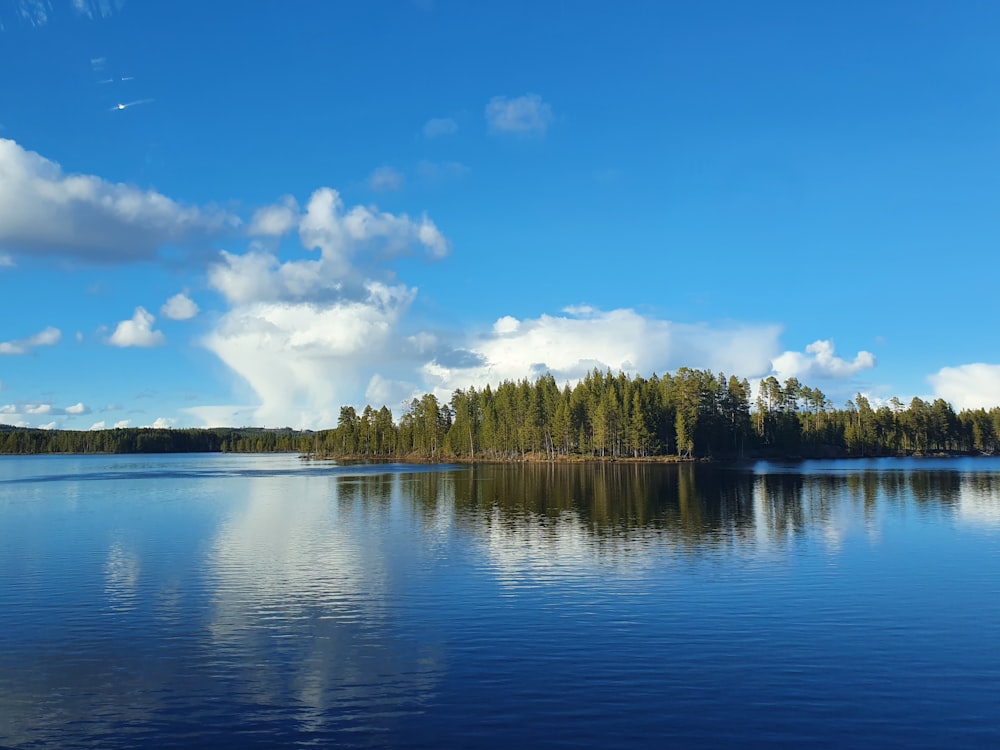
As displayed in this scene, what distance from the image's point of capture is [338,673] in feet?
74.7

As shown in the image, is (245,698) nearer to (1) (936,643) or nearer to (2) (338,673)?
(2) (338,673)

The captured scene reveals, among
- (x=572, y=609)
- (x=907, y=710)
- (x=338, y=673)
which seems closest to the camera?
(x=907, y=710)

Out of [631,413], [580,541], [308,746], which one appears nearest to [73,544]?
[580,541]

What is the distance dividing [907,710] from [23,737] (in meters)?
23.8

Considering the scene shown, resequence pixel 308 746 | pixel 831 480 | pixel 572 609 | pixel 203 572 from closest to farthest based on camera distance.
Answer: pixel 308 746 → pixel 572 609 → pixel 203 572 → pixel 831 480

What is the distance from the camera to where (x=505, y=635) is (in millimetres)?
26750

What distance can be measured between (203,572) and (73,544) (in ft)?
57.3

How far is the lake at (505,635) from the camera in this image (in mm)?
18734

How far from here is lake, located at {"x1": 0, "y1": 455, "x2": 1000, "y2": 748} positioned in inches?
738

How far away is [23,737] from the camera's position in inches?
708

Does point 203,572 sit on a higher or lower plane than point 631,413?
lower

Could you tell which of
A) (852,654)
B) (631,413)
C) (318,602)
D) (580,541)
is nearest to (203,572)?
(318,602)

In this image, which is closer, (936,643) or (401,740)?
(401,740)

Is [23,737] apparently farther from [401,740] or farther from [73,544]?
[73,544]
